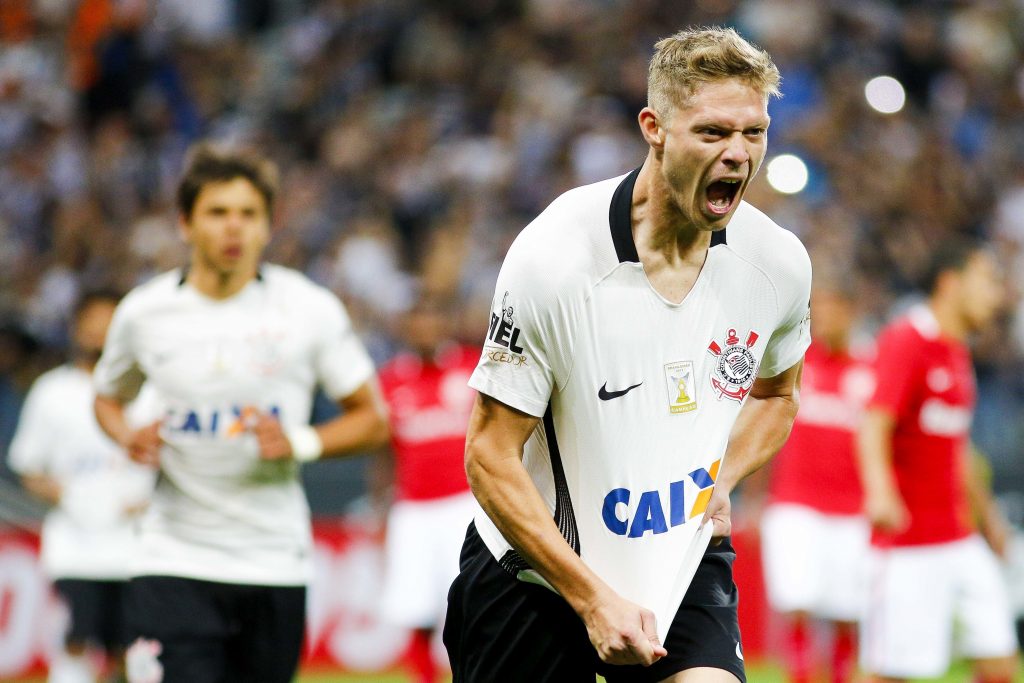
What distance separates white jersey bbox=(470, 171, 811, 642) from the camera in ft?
12.5

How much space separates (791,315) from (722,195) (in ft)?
1.90

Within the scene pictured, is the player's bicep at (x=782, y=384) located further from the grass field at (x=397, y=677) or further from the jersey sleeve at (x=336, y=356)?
the grass field at (x=397, y=677)

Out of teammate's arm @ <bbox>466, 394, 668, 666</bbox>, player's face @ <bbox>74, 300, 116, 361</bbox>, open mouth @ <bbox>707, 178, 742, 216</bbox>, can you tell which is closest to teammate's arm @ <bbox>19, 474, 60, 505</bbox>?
player's face @ <bbox>74, 300, 116, 361</bbox>

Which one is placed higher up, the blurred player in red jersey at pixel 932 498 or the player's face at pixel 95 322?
the player's face at pixel 95 322

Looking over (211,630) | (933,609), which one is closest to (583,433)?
(211,630)

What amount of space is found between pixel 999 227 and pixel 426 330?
6671mm

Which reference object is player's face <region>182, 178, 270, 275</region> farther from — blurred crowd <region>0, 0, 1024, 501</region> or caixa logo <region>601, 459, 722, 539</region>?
blurred crowd <region>0, 0, 1024, 501</region>

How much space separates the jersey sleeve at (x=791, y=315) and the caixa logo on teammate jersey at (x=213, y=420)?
83.0 inches

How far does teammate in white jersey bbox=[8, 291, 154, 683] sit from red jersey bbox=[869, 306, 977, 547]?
409 centimetres

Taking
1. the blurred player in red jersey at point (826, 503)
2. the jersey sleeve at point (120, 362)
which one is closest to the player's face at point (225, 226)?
the jersey sleeve at point (120, 362)

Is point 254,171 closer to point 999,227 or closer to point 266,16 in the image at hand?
point 999,227

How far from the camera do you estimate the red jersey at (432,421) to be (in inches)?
399

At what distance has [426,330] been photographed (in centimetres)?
1016

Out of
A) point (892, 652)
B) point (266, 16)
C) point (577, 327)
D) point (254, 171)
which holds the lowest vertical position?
point (892, 652)
